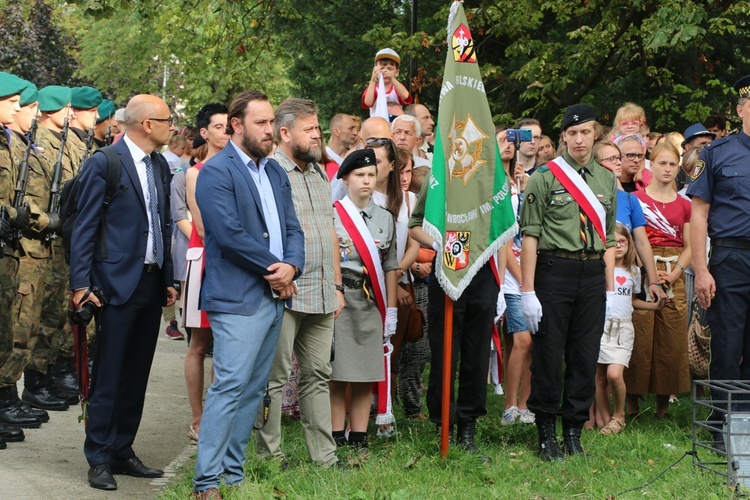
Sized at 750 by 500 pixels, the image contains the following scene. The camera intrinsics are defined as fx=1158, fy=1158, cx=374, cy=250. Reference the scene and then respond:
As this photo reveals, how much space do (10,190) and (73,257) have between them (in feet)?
5.21

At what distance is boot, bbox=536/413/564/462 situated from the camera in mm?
7636

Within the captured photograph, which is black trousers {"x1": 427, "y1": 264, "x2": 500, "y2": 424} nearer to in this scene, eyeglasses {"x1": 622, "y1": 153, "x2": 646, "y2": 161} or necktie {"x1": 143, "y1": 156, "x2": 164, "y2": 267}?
necktie {"x1": 143, "y1": 156, "x2": 164, "y2": 267}

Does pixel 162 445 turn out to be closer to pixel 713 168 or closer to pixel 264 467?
pixel 264 467

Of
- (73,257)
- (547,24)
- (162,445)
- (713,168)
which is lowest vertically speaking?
(162,445)

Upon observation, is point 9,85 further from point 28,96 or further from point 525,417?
point 525,417

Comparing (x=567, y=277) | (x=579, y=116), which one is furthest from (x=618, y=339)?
(x=579, y=116)

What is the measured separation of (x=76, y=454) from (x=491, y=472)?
108 inches

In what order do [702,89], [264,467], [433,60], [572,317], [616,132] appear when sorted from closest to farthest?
[264,467] → [572,317] → [616,132] → [702,89] → [433,60]

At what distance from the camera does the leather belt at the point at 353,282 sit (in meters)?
7.73

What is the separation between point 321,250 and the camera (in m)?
6.94

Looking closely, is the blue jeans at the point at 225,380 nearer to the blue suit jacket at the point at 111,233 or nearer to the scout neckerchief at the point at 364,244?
the blue suit jacket at the point at 111,233

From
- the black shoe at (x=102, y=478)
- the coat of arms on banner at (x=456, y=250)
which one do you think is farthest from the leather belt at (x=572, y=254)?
the black shoe at (x=102, y=478)

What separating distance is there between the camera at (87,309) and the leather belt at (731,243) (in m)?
4.09

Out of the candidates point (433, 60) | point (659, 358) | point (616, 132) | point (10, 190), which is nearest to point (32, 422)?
point (10, 190)
